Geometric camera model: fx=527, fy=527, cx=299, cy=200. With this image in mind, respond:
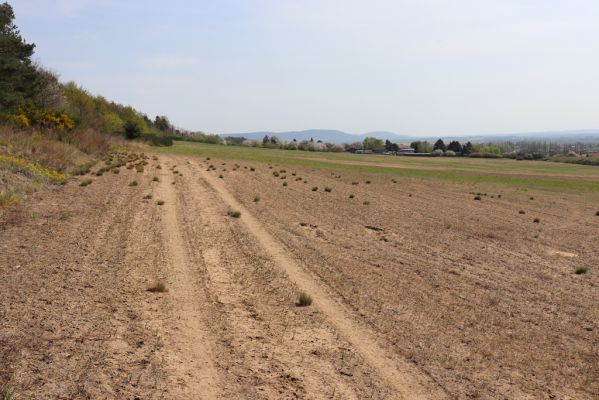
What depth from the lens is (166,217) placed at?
15.8 meters

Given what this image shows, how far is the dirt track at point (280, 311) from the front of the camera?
5770 mm

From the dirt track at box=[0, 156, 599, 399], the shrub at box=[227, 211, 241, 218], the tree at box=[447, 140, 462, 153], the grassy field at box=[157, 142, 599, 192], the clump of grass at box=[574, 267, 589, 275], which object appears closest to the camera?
the dirt track at box=[0, 156, 599, 399]

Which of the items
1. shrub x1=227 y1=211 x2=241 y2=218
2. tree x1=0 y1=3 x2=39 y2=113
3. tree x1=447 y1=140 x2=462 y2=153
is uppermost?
tree x1=0 y1=3 x2=39 y2=113

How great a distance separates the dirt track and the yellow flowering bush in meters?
5.29

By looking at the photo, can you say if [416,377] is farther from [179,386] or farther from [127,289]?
[127,289]

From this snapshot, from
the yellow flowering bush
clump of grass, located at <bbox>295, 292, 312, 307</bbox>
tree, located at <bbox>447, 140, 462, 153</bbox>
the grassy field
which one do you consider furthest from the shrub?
tree, located at <bbox>447, 140, 462, 153</bbox>

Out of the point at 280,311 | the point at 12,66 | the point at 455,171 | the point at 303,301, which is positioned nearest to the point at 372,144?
the point at 455,171

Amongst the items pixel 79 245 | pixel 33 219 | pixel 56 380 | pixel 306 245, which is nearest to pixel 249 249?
pixel 306 245

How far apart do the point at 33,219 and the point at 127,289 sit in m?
6.80

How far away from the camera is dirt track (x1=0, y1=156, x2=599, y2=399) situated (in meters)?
5.77

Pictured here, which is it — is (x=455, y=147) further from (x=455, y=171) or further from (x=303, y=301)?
(x=303, y=301)

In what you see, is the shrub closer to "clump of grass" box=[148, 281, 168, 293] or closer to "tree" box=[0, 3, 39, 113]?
"clump of grass" box=[148, 281, 168, 293]

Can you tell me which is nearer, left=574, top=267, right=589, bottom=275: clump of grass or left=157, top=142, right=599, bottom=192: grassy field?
left=574, top=267, right=589, bottom=275: clump of grass

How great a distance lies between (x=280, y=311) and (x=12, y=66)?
38408mm
